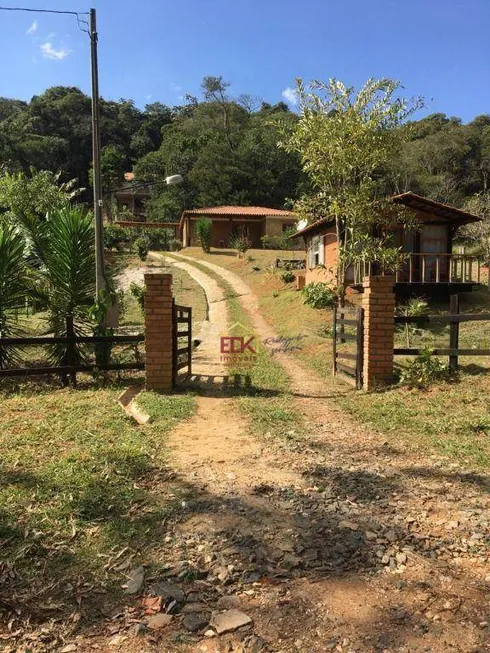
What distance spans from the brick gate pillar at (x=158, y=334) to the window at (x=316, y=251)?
14.0 m

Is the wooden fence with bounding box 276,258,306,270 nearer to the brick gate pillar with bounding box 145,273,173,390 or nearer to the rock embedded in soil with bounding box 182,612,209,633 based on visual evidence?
the brick gate pillar with bounding box 145,273,173,390

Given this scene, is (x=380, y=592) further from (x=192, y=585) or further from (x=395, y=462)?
(x=395, y=462)

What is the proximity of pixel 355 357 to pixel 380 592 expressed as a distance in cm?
531

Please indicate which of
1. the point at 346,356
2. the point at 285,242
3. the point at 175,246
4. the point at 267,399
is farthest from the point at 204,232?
the point at 267,399

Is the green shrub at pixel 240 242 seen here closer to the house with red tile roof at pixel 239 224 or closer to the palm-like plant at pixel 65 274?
the house with red tile roof at pixel 239 224

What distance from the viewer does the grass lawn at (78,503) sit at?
2.50m

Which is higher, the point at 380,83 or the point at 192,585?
the point at 380,83

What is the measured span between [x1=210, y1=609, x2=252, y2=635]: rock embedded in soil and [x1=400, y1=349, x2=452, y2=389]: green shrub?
512 cm

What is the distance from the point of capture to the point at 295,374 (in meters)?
8.88

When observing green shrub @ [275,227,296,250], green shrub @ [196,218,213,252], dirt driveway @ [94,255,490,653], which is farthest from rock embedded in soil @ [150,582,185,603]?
A: green shrub @ [275,227,296,250]

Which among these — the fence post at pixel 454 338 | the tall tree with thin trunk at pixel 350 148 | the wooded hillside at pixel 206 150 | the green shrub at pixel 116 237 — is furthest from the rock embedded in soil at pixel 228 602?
the green shrub at pixel 116 237

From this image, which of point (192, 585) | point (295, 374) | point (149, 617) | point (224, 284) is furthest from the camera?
point (224, 284)

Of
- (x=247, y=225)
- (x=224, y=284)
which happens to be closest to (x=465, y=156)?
(x=247, y=225)

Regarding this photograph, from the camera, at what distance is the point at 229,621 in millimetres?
2203
